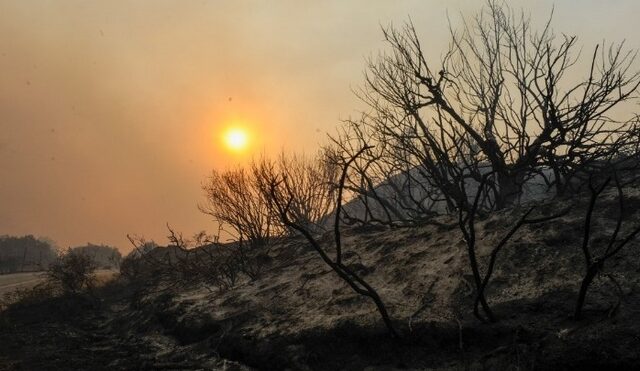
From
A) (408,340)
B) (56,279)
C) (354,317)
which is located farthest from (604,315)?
(56,279)

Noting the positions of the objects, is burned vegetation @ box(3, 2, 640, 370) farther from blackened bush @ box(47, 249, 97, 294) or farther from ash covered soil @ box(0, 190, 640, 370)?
blackened bush @ box(47, 249, 97, 294)

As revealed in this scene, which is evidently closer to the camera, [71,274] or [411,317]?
[411,317]

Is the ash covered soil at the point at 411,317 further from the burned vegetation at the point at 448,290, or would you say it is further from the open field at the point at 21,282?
the open field at the point at 21,282

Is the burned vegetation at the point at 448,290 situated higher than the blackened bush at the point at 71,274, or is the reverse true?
the blackened bush at the point at 71,274

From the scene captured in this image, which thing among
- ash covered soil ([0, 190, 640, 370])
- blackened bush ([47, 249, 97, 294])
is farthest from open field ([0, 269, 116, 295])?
ash covered soil ([0, 190, 640, 370])

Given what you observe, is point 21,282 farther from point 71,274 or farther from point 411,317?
point 411,317

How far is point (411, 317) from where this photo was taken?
3930mm

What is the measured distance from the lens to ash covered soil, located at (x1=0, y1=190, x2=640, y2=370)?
10.2 feet

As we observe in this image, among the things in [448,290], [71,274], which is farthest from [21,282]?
[448,290]

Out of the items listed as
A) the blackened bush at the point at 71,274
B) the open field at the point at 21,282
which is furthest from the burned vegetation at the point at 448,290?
the open field at the point at 21,282

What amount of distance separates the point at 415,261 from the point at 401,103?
13.2 ft

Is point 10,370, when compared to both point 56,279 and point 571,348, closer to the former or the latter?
point 571,348

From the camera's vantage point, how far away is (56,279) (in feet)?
53.4

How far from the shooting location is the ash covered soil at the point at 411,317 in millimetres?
3096
